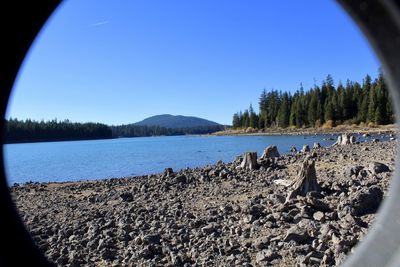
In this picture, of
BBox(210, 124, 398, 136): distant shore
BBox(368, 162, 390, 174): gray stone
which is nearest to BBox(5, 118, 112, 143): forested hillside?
BBox(210, 124, 398, 136): distant shore

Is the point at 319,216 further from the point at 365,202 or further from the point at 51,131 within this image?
the point at 51,131

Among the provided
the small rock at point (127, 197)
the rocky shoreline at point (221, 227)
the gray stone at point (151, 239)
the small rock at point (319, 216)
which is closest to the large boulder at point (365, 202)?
the rocky shoreline at point (221, 227)

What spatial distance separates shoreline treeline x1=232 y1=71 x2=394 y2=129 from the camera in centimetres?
9075

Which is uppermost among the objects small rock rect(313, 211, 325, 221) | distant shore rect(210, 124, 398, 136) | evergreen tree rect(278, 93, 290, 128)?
evergreen tree rect(278, 93, 290, 128)

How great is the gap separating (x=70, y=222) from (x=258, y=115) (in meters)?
138

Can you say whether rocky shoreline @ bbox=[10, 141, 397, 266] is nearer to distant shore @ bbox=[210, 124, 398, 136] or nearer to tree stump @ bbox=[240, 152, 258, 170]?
tree stump @ bbox=[240, 152, 258, 170]

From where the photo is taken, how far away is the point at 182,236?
7.76 metres

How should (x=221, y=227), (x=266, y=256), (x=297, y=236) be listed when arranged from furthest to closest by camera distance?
(x=221, y=227) → (x=297, y=236) → (x=266, y=256)

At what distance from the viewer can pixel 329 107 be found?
10762 centimetres

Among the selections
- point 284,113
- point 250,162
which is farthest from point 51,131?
point 250,162

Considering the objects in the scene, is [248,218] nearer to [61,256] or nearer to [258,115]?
[61,256]

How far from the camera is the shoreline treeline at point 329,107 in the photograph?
90.8 meters

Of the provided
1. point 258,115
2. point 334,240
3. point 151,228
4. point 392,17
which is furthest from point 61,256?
point 258,115

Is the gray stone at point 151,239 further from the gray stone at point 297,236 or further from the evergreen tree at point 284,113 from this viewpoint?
the evergreen tree at point 284,113
